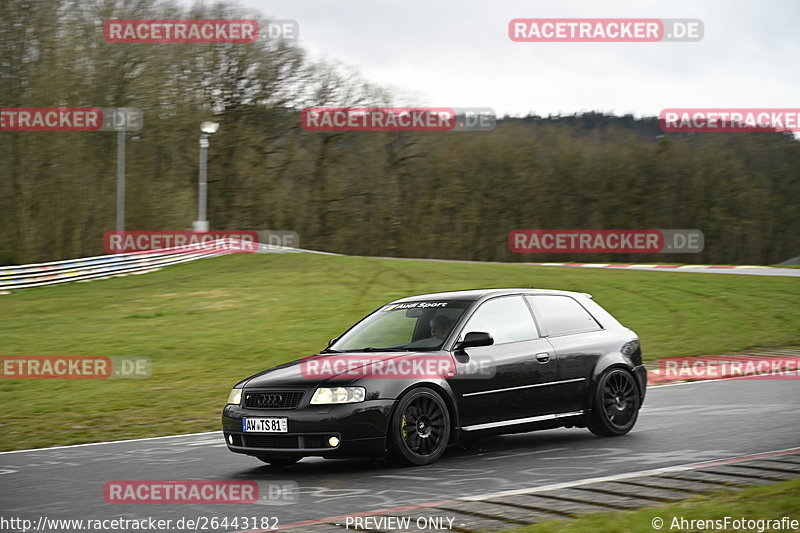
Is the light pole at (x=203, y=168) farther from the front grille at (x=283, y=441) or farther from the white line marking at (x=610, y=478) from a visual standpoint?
the white line marking at (x=610, y=478)

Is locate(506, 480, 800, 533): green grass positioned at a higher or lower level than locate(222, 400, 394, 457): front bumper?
lower

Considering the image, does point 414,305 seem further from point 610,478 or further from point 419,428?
point 610,478

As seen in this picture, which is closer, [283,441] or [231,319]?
[283,441]

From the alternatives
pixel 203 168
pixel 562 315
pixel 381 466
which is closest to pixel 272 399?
pixel 381 466

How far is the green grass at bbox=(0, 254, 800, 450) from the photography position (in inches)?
550

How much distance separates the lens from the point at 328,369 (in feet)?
29.2

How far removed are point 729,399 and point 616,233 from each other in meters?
55.5

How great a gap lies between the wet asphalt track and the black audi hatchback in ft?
0.86

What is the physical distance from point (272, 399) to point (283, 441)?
15.1 inches

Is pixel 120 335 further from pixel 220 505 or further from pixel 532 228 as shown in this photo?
pixel 532 228

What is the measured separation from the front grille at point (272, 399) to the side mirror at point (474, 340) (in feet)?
5.16

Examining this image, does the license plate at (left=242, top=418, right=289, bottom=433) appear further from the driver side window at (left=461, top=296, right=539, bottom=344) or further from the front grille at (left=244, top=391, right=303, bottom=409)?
the driver side window at (left=461, top=296, right=539, bottom=344)

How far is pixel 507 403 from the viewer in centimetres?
941

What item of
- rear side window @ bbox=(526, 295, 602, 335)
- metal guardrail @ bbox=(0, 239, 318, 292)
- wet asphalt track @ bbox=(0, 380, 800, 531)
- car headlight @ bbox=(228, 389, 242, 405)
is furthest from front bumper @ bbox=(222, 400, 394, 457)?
metal guardrail @ bbox=(0, 239, 318, 292)
